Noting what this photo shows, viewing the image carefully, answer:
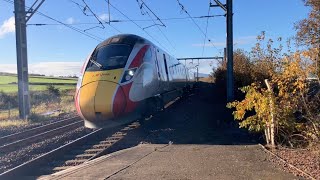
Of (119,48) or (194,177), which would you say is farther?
(119,48)

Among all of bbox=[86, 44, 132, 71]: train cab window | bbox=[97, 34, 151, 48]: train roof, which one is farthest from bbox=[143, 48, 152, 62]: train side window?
bbox=[86, 44, 132, 71]: train cab window

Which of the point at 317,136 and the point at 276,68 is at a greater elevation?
the point at 276,68

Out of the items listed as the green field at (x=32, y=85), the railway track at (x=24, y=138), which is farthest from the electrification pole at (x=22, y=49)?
the green field at (x=32, y=85)

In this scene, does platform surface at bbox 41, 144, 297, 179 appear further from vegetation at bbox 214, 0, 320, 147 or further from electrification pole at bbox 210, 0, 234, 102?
electrification pole at bbox 210, 0, 234, 102

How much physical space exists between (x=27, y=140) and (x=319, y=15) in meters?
14.3

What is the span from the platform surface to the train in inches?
126

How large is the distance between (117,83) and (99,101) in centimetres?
83

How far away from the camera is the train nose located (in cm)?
1332

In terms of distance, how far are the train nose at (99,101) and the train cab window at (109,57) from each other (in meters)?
0.86

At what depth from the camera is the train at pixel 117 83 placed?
13430mm

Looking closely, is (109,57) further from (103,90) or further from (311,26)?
(311,26)

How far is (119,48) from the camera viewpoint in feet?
48.5

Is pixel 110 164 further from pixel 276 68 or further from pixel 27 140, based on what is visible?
pixel 276 68

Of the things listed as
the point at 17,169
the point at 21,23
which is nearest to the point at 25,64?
the point at 21,23
